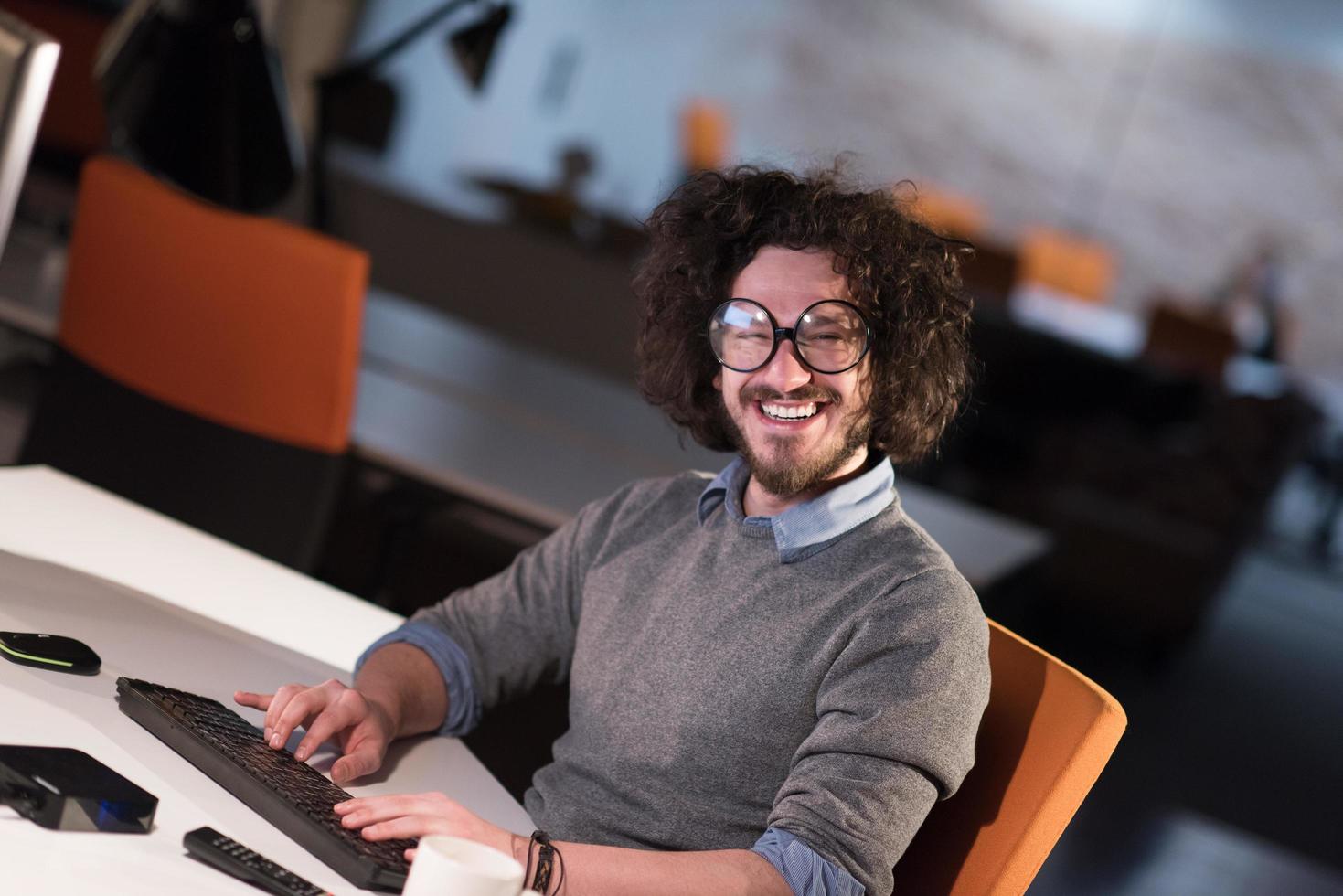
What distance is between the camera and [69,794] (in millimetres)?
948

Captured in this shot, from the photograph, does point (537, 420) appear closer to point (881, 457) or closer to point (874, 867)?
point (881, 457)

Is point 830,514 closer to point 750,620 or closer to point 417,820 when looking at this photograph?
point 750,620

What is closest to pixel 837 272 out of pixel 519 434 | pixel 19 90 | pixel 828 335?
pixel 828 335

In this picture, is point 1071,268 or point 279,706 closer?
point 279,706

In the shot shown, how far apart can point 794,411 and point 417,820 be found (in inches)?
20.6

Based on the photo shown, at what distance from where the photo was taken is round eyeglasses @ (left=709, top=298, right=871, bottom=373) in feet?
4.29

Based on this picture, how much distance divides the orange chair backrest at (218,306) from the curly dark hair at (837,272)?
0.90 m

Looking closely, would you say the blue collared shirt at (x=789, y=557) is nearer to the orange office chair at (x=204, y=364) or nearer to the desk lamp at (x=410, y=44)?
the orange office chair at (x=204, y=364)

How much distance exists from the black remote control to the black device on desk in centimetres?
4

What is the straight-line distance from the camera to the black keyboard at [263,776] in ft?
3.31

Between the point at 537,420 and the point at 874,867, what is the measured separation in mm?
1935

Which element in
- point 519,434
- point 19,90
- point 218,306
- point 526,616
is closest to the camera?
point 19,90

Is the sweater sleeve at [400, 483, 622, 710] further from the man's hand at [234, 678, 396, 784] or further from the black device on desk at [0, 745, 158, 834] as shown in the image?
the black device on desk at [0, 745, 158, 834]

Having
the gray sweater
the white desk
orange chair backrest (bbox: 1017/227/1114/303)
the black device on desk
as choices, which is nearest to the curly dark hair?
the gray sweater
